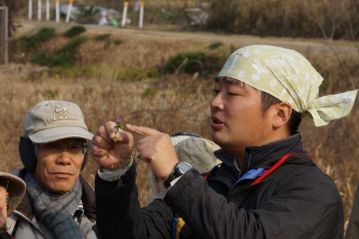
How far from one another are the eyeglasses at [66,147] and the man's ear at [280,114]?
1263mm

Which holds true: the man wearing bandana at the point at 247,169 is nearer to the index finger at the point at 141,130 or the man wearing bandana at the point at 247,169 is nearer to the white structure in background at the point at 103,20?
the index finger at the point at 141,130

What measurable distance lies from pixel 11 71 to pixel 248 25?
12.2 m

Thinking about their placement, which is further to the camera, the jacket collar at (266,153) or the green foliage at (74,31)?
the green foliage at (74,31)

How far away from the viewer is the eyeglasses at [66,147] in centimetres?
381

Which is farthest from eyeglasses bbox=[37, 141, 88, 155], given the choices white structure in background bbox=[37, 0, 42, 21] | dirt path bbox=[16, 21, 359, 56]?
white structure in background bbox=[37, 0, 42, 21]

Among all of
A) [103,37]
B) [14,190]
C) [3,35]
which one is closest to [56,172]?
[14,190]

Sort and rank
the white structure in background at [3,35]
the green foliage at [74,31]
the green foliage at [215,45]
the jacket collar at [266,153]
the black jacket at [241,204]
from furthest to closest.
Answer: the green foliage at [74,31]
the white structure in background at [3,35]
the green foliage at [215,45]
the jacket collar at [266,153]
the black jacket at [241,204]

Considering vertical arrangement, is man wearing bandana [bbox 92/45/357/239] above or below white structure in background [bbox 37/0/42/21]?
above

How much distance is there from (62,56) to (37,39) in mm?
3552

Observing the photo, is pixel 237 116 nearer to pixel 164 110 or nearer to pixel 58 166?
pixel 58 166

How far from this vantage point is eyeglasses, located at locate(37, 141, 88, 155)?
3814mm

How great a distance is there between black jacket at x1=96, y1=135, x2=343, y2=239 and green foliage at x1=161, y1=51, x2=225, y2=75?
53.5 ft

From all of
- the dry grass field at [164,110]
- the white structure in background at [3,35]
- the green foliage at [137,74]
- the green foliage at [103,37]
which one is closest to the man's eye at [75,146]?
the dry grass field at [164,110]

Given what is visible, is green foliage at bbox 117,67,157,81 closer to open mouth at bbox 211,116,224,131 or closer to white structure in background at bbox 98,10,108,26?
white structure in background at bbox 98,10,108,26
